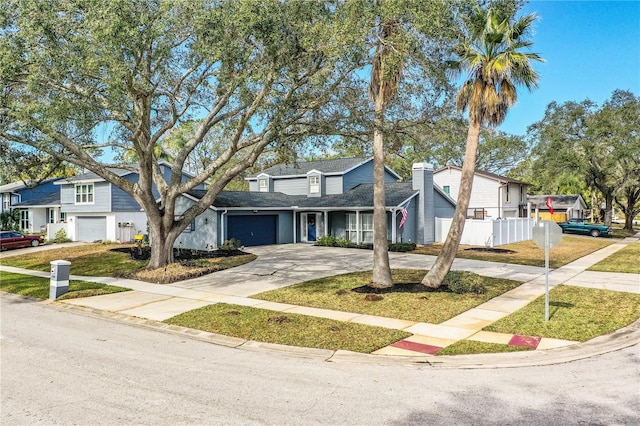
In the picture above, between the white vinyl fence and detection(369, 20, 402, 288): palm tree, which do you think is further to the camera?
the white vinyl fence

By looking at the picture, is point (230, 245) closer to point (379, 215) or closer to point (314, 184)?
point (314, 184)

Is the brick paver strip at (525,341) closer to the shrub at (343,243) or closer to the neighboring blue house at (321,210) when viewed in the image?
the neighboring blue house at (321,210)

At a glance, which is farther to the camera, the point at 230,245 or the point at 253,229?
the point at 253,229

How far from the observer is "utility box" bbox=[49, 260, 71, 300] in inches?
559

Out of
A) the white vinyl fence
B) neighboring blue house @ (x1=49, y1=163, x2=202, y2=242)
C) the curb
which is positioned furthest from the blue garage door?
the curb

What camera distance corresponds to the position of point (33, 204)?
3916cm

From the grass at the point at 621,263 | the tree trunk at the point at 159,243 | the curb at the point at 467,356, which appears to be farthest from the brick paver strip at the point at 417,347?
the grass at the point at 621,263

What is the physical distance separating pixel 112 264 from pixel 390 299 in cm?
1502

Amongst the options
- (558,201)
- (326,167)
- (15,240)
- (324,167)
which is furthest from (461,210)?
(558,201)

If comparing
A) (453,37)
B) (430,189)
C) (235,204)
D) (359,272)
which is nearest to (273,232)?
(235,204)

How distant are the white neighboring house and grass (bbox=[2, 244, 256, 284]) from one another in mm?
24162

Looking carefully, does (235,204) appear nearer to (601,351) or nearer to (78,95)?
(78,95)

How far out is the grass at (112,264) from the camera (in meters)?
18.0

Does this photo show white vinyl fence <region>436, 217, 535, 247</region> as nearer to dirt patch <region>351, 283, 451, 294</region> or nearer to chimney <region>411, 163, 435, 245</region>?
chimney <region>411, 163, 435, 245</region>
